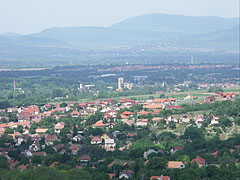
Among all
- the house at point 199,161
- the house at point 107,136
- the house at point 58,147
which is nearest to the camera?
the house at point 199,161

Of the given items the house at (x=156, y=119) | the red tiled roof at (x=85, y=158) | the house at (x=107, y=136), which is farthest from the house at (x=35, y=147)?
the house at (x=156, y=119)

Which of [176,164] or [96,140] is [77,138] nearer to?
[96,140]

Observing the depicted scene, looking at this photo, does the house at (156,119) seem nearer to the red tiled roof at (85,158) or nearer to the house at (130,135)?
the house at (130,135)

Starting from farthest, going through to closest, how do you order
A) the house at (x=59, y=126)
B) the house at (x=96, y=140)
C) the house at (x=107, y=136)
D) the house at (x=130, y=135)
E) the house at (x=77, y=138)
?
1. the house at (x=59, y=126)
2. the house at (x=130, y=135)
3. the house at (x=107, y=136)
4. the house at (x=77, y=138)
5. the house at (x=96, y=140)

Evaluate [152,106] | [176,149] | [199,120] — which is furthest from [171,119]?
[176,149]

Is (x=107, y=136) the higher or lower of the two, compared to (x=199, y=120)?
lower

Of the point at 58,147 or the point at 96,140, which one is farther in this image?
the point at 96,140

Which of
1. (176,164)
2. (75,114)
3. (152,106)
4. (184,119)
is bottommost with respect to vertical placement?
(75,114)

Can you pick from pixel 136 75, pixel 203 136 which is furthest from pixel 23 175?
pixel 136 75

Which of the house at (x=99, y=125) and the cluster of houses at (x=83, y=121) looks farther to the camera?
the house at (x=99, y=125)

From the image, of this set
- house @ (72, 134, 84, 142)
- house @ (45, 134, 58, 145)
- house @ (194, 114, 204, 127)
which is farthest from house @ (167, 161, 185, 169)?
house @ (194, 114, 204, 127)

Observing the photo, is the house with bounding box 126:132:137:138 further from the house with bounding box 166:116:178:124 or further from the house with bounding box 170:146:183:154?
the house with bounding box 170:146:183:154
